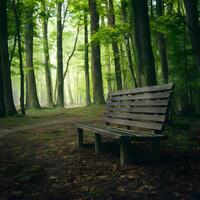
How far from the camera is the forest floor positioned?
135 inches

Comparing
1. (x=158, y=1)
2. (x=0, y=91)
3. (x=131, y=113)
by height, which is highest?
(x=158, y=1)

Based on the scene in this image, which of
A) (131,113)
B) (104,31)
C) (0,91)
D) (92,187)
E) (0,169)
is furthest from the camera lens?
(0,91)

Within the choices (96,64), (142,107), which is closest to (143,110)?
(142,107)

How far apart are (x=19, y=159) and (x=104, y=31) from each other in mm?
7723

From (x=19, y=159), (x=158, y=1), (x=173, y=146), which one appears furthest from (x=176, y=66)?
(x=19, y=159)

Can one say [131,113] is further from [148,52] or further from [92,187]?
[148,52]

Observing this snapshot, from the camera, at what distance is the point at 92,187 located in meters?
3.68

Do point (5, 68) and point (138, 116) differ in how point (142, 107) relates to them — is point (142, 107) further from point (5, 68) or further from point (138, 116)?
point (5, 68)

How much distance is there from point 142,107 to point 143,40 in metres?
3.19

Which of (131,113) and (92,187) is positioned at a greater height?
(131,113)

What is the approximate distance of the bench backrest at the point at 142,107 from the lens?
4387 millimetres

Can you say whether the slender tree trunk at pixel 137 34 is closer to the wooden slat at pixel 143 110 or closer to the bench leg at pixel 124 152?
the wooden slat at pixel 143 110

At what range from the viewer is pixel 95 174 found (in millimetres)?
4223

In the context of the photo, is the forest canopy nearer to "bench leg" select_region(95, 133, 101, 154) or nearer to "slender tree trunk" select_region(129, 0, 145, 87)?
"slender tree trunk" select_region(129, 0, 145, 87)
